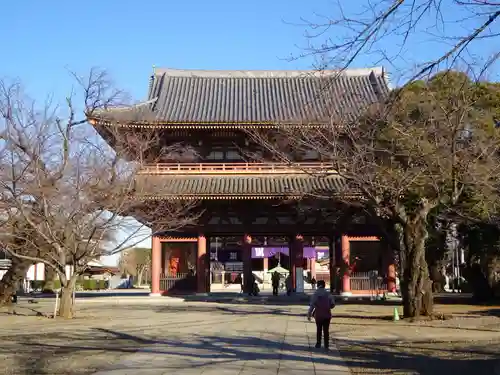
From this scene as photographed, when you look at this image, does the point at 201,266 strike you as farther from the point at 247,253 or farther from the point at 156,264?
the point at 247,253

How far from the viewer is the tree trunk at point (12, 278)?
22688mm

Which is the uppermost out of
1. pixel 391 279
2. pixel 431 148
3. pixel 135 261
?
pixel 431 148

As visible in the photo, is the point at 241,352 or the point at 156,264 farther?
the point at 156,264

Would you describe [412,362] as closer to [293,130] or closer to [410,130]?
[410,130]

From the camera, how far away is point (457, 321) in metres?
16.9

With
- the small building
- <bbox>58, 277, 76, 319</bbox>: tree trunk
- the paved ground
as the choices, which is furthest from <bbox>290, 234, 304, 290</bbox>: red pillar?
<bbox>58, 277, 76, 319</bbox>: tree trunk

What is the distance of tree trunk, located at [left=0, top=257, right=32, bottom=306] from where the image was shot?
22.7 metres

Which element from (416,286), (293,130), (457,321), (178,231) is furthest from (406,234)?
(178,231)

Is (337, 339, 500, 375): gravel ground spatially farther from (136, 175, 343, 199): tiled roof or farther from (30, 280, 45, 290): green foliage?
(30, 280, 45, 290): green foliage

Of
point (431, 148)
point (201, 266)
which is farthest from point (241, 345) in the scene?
point (201, 266)

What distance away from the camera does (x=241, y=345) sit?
495 inches

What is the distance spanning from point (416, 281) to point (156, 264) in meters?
15.6

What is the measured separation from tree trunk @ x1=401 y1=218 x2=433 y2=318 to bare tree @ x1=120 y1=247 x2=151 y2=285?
200ft

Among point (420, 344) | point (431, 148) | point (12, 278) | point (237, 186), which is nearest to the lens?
point (420, 344)
